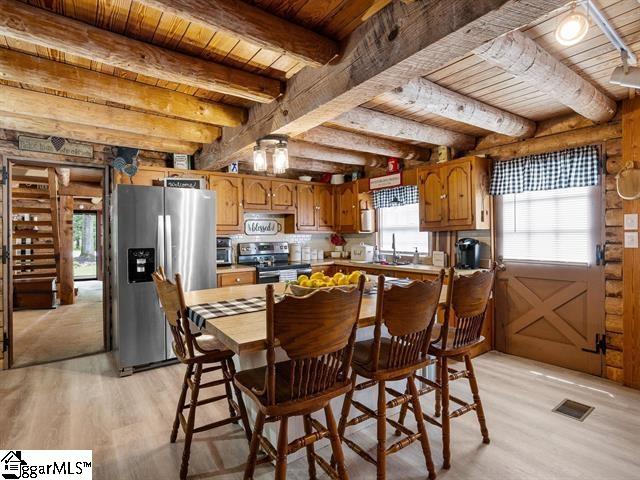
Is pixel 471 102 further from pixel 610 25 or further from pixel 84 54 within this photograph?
pixel 84 54

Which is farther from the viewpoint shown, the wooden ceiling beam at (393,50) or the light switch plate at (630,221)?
the light switch plate at (630,221)

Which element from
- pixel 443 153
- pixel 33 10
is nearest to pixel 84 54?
pixel 33 10

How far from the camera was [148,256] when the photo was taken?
11.3 ft

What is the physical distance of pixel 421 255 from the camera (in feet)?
15.3

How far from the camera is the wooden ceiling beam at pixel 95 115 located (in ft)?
8.41

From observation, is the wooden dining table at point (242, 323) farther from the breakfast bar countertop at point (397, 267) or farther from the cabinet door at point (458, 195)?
the cabinet door at point (458, 195)

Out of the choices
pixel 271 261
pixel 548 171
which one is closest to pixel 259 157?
pixel 271 261

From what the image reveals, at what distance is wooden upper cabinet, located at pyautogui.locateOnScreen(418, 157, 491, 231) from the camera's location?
12.3 feet

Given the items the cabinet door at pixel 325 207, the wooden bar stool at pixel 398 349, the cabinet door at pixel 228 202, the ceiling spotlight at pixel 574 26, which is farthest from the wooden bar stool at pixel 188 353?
the cabinet door at pixel 325 207

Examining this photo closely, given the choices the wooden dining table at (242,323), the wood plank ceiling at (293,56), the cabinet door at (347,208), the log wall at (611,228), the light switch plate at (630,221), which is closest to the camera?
the wooden dining table at (242,323)

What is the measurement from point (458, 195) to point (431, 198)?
1.16 ft

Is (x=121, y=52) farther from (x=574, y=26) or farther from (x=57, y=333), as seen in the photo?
(x=57, y=333)

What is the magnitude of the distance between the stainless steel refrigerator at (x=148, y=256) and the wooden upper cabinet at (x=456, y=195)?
2.58 meters

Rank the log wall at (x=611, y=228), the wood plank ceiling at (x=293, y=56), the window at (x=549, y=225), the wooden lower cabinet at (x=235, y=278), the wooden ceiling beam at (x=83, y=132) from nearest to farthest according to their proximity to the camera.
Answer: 1. the wood plank ceiling at (x=293, y=56)
2. the log wall at (x=611, y=228)
3. the wooden ceiling beam at (x=83, y=132)
4. the window at (x=549, y=225)
5. the wooden lower cabinet at (x=235, y=278)
